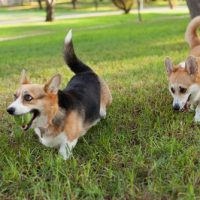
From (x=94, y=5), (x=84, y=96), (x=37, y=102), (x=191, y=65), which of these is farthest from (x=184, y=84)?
(x=94, y=5)

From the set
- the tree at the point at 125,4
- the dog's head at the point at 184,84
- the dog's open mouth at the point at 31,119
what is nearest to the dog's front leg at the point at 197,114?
the dog's head at the point at 184,84

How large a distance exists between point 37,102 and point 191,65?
1979 millimetres

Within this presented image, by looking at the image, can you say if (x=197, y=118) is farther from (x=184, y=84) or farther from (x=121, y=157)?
(x=121, y=157)

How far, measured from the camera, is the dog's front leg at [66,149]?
4.18 m

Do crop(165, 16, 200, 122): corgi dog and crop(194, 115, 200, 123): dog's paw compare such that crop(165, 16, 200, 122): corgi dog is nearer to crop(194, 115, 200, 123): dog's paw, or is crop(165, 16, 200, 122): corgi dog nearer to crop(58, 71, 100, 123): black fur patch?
crop(194, 115, 200, 123): dog's paw

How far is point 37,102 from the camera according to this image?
13.1 ft

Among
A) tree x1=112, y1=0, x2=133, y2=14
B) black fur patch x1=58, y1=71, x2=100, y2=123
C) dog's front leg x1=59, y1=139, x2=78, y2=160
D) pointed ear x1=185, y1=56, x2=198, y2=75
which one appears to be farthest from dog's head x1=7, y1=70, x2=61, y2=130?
tree x1=112, y1=0, x2=133, y2=14

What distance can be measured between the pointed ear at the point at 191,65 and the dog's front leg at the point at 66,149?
1692 mm

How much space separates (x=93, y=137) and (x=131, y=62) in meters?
5.33

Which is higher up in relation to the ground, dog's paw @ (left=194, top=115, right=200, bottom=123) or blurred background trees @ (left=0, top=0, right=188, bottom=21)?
dog's paw @ (left=194, top=115, right=200, bottom=123)

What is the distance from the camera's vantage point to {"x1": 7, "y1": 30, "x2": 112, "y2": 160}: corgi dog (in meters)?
3.98

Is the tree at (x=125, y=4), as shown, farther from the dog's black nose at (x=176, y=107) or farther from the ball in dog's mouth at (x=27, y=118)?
the ball in dog's mouth at (x=27, y=118)

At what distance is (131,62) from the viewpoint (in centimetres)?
993

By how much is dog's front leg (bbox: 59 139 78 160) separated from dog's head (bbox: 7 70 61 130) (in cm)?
30
